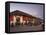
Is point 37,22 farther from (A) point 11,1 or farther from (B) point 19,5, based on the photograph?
(A) point 11,1

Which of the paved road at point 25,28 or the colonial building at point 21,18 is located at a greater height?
the colonial building at point 21,18

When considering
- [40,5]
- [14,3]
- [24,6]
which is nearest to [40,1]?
[40,5]

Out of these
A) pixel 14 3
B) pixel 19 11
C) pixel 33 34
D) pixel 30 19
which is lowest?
pixel 33 34

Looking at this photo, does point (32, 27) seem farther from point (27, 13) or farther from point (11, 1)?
point (11, 1)

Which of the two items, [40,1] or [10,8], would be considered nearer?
[10,8]

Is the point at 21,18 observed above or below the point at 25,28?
above

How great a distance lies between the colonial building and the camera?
1826mm

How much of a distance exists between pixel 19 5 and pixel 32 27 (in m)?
0.41

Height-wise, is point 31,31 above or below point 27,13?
below

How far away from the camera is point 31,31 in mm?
1896

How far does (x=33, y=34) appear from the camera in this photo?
76.0 inches

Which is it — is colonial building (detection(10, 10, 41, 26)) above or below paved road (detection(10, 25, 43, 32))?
above

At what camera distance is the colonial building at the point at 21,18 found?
183 cm

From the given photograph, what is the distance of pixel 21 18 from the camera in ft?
6.13
